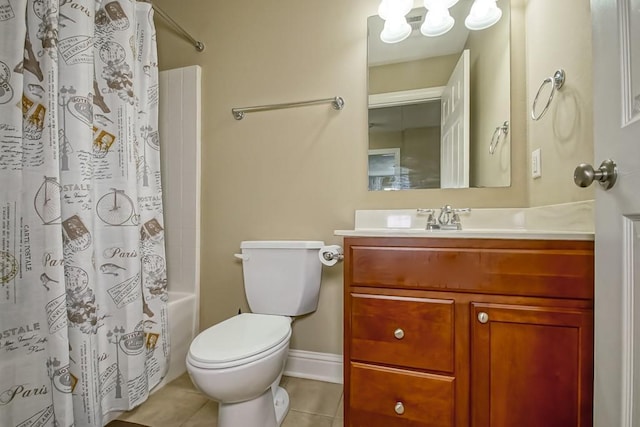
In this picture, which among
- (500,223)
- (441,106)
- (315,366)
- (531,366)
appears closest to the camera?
(531,366)

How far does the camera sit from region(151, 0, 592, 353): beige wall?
155 centimetres

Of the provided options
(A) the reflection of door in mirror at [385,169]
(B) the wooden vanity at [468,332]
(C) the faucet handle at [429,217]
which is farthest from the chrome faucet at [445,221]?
(B) the wooden vanity at [468,332]

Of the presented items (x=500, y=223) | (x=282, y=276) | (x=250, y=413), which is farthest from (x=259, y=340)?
(x=500, y=223)

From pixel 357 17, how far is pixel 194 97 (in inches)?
42.6

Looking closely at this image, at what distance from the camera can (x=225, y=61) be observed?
180 centimetres

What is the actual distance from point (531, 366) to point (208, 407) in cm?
135

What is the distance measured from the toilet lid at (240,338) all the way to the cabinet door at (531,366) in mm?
687

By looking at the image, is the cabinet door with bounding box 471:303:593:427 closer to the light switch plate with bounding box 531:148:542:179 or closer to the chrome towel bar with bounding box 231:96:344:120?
the light switch plate with bounding box 531:148:542:179

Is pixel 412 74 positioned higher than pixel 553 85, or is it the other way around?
pixel 412 74

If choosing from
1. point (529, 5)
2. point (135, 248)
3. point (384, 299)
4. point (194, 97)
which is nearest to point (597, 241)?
point (384, 299)

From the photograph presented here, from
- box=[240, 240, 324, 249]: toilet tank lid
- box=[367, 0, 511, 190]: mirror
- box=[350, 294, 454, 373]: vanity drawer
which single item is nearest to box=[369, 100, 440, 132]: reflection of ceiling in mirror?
box=[367, 0, 511, 190]: mirror

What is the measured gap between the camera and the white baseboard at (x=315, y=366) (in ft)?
5.17

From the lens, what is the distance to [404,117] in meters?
1.50

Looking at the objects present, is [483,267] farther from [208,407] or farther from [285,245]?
[208,407]
